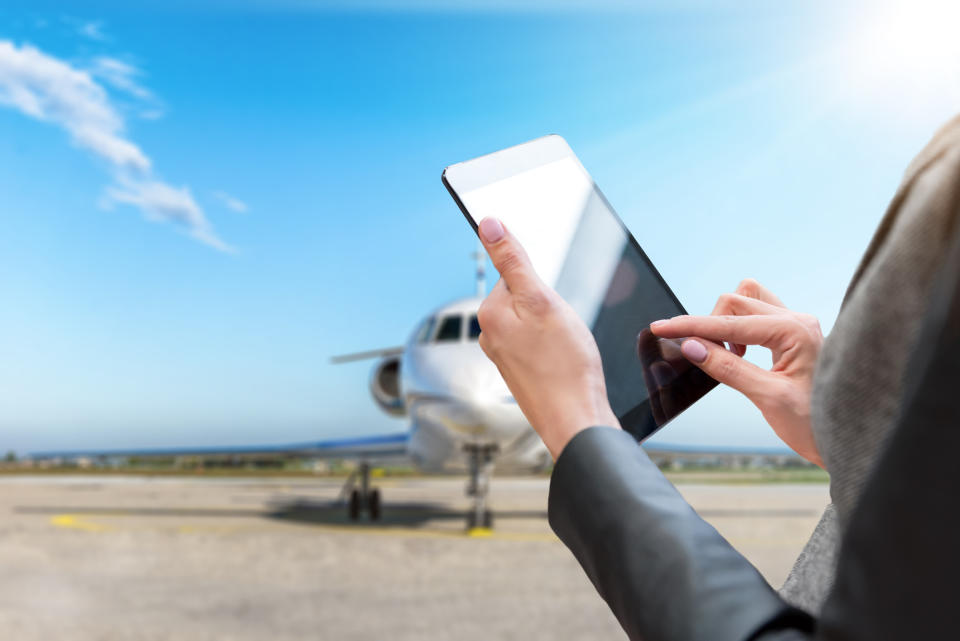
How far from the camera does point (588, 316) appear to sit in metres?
0.84

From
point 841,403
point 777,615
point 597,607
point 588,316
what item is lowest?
point 597,607

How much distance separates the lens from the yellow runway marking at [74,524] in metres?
9.94

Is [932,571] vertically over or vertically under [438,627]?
over

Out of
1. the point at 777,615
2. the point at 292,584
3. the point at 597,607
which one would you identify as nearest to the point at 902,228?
the point at 777,615

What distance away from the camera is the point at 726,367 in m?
0.84

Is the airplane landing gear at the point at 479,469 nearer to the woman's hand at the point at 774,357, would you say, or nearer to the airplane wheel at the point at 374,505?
the airplane wheel at the point at 374,505

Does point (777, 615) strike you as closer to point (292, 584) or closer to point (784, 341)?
point (784, 341)

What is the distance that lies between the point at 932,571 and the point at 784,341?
0.58 meters

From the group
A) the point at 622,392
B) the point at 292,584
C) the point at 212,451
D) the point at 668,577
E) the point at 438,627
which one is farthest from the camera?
the point at 212,451

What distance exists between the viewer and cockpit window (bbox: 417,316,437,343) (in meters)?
8.62

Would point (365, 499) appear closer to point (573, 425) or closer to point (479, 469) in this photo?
point (479, 469)

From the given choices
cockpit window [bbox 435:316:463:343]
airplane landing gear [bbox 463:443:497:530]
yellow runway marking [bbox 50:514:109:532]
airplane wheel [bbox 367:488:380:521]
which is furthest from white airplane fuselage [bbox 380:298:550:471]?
yellow runway marking [bbox 50:514:109:532]

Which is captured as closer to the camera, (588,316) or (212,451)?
(588,316)

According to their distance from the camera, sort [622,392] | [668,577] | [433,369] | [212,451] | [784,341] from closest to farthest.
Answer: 1. [668,577]
2. [622,392]
3. [784,341]
4. [433,369]
5. [212,451]
